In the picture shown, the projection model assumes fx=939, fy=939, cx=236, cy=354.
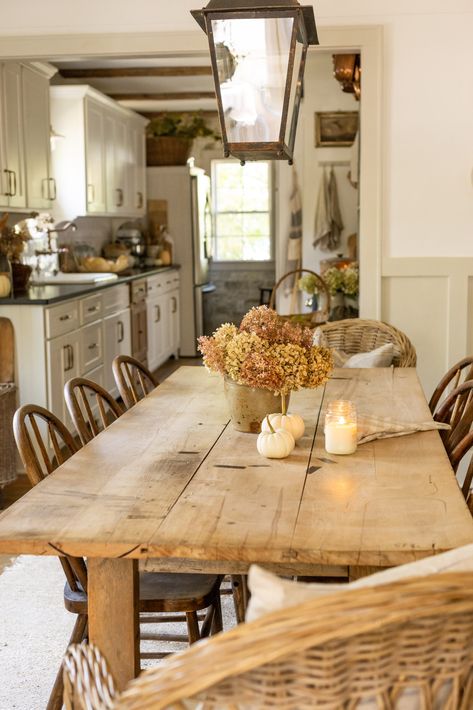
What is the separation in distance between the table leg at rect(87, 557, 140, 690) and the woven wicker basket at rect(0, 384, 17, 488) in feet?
9.02

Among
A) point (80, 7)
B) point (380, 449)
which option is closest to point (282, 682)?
point (380, 449)

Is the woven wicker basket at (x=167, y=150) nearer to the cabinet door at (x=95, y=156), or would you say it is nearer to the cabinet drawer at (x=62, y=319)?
the cabinet door at (x=95, y=156)

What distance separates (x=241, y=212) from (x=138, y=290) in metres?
3.46

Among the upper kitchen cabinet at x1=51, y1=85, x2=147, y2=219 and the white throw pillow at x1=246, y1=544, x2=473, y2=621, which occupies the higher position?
the upper kitchen cabinet at x1=51, y1=85, x2=147, y2=219

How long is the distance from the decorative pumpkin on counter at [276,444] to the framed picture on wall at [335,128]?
5.21m

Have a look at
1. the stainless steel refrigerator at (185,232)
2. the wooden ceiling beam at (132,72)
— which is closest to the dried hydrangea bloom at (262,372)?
the wooden ceiling beam at (132,72)

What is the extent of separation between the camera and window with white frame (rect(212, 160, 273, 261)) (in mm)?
10742

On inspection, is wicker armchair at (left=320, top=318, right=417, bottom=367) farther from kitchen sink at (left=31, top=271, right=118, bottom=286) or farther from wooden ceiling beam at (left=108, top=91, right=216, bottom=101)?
wooden ceiling beam at (left=108, top=91, right=216, bottom=101)

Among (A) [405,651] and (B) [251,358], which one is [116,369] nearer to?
(B) [251,358]

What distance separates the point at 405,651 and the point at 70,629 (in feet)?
7.07

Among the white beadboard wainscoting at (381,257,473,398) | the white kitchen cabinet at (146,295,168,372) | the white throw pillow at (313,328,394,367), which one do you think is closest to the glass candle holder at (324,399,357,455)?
the white throw pillow at (313,328,394,367)

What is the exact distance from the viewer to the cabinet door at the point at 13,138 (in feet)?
18.5

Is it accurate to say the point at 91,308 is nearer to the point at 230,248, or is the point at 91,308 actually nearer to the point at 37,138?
the point at 37,138

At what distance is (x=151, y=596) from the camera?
229 cm
